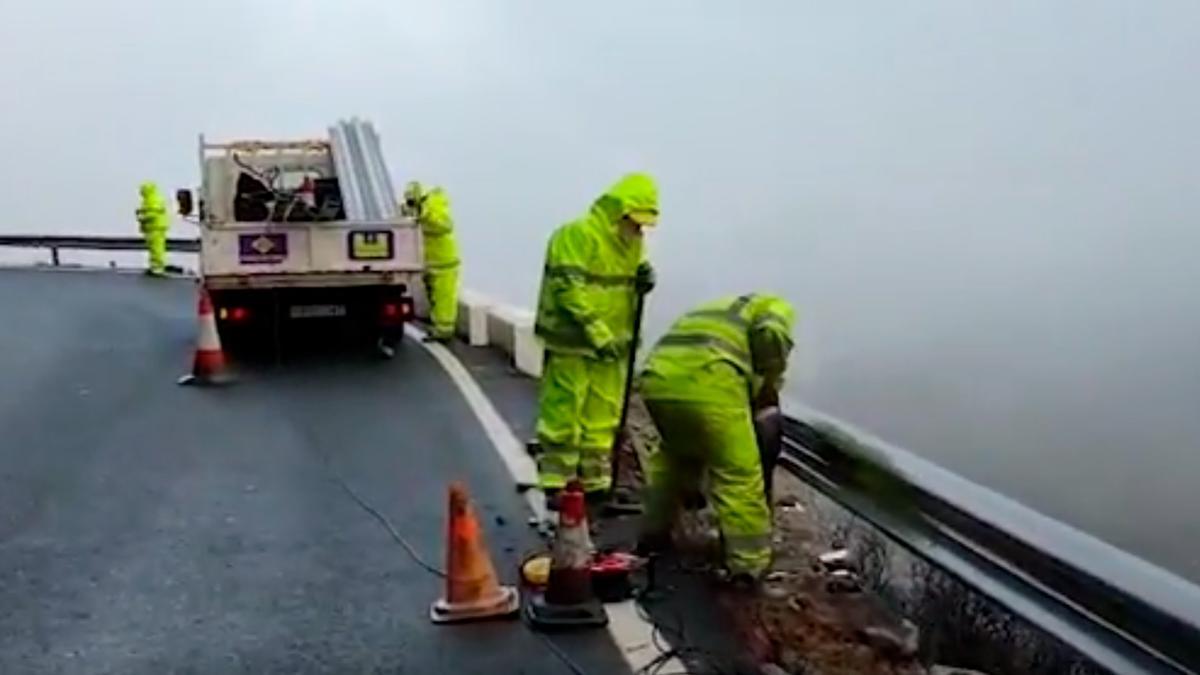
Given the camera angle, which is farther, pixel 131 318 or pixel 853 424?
pixel 131 318

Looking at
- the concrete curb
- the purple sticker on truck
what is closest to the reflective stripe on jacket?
the concrete curb

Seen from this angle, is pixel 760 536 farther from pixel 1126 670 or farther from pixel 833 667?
pixel 1126 670

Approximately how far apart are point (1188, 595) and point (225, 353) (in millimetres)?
14286

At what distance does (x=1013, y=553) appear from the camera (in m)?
5.74

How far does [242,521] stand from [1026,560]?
496cm

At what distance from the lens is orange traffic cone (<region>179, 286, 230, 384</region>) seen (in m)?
15.9

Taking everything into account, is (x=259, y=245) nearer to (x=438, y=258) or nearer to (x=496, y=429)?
(x=438, y=258)

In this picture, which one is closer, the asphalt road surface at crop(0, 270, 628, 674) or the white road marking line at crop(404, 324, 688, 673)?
the white road marking line at crop(404, 324, 688, 673)

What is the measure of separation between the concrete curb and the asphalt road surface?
0.80 metres

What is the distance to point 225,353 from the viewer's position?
18.0 meters

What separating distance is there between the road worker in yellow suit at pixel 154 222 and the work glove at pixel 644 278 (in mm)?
22966

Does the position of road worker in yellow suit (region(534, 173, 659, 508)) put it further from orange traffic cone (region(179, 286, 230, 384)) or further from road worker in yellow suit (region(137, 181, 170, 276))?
road worker in yellow suit (region(137, 181, 170, 276))

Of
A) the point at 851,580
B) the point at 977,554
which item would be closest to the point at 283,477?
the point at 851,580

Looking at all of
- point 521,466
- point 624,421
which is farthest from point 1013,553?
point 521,466
